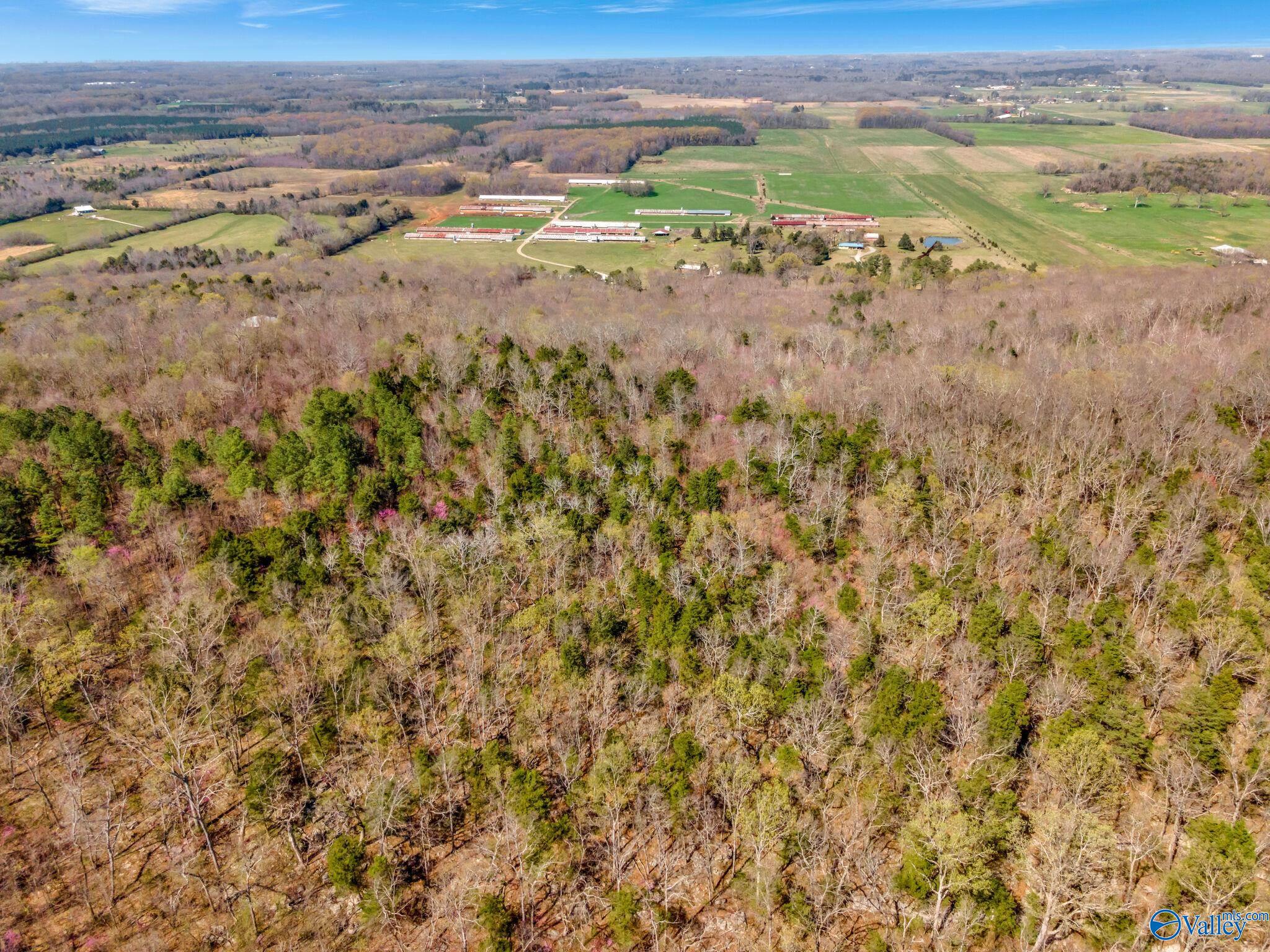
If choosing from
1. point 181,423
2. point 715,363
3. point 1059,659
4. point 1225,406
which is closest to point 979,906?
point 1059,659

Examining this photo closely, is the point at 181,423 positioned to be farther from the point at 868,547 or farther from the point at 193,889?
the point at 868,547

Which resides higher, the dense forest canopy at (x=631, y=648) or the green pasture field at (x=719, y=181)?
the green pasture field at (x=719, y=181)

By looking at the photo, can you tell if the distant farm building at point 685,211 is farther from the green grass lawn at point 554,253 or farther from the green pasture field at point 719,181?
the green pasture field at point 719,181

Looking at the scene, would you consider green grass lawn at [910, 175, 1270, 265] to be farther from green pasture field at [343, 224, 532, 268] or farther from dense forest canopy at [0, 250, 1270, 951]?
green pasture field at [343, 224, 532, 268]

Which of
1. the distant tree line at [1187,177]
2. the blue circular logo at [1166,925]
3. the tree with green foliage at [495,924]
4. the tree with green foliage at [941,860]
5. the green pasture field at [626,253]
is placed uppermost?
the distant tree line at [1187,177]

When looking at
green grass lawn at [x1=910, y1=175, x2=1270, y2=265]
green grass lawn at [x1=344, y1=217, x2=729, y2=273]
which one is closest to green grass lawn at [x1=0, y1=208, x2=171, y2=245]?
green grass lawn at [x1=344, y1=217, x2=729, y2=273]

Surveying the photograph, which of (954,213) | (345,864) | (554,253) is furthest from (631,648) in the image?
(954,213)

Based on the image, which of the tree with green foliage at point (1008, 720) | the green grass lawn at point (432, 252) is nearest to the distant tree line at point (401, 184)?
the green grass lawn at point (432, 252)
